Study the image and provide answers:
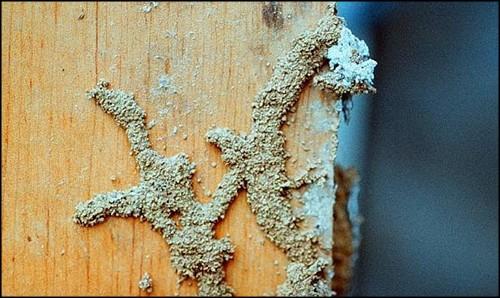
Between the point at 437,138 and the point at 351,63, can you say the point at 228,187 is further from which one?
the point at 437,138

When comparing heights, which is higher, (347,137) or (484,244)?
(347,137)

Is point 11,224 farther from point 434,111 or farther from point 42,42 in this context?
point 434,111

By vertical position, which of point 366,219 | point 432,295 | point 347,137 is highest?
point 347,137

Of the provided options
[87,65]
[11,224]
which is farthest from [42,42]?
[11,224]

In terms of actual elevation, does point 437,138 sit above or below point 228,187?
above

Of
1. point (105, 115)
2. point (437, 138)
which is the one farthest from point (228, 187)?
point (437, 138)

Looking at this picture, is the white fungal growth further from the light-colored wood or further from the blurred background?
the blurred background
